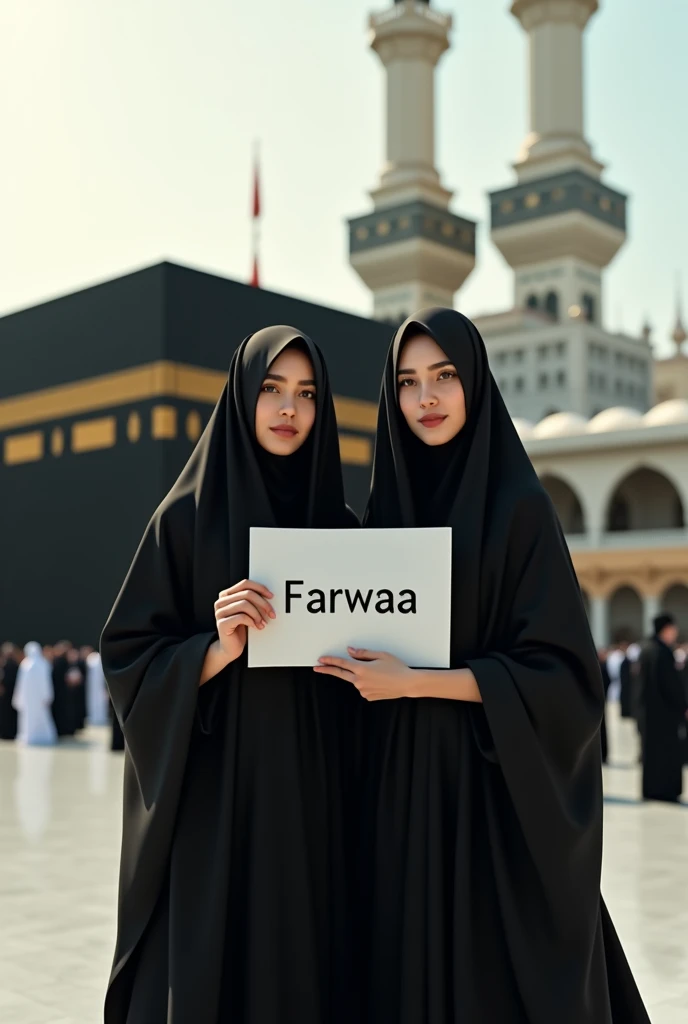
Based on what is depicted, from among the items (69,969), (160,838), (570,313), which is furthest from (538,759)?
(570,313)

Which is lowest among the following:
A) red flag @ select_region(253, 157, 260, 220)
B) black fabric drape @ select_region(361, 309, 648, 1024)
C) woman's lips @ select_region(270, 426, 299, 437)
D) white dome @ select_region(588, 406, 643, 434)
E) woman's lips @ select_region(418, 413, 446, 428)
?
black fabric drape @ select_region(361, 309, 648, 1024)

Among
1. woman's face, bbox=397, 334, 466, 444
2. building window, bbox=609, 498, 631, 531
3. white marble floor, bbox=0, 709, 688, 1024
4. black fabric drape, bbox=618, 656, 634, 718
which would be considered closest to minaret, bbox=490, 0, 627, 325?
building window, bbox=609, 498, 631, 531

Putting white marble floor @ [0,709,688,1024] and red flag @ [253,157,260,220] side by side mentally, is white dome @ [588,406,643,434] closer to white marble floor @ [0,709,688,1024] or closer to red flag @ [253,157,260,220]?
red flag @ [253,157,260,220]

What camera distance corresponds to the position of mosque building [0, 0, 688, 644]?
12.7m

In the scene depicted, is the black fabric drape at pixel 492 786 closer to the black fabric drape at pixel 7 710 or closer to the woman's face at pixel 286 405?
the woman's face at pixel 286 405

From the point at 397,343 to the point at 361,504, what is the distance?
11.8 m

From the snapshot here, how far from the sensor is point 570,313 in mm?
38594

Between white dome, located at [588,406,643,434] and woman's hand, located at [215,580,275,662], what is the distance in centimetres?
2432

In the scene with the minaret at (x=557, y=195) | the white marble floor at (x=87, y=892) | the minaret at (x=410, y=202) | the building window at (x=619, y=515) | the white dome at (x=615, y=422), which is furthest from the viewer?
the minaret at (x=410, y=202)

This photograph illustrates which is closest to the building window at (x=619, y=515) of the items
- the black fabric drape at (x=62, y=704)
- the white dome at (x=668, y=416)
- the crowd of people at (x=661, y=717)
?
the white dome at (x=668, y=416)

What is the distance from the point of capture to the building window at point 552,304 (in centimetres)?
4088

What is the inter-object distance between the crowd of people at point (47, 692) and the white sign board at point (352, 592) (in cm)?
843

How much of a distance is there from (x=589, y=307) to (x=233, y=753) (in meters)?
41.5

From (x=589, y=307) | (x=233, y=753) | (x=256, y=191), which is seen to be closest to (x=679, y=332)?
(x=589, y=307)
